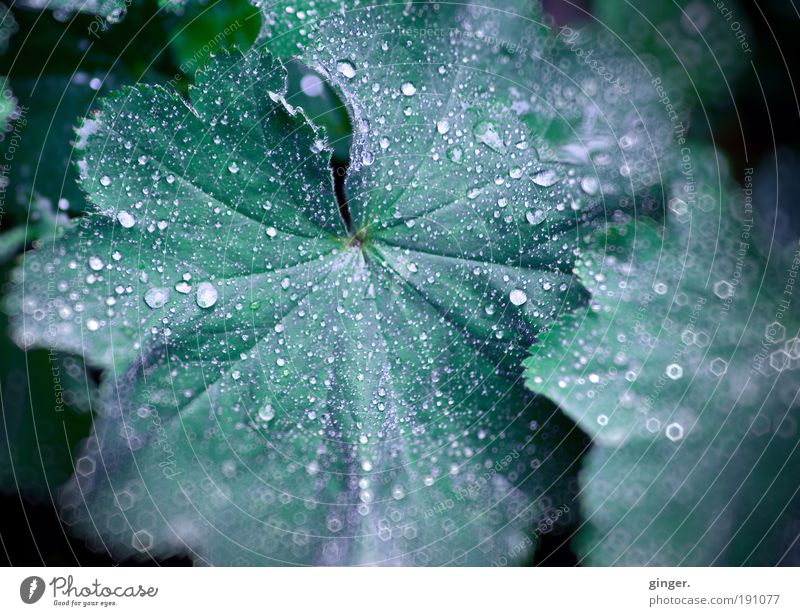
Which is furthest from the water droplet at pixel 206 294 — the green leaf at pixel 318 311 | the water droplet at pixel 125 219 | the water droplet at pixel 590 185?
the water droplet at pixel 590 185

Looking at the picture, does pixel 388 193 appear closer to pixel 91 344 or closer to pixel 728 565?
pixel 91 344

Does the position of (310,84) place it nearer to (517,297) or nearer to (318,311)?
(318,311)

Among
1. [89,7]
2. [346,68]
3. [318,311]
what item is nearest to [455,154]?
[346,68]

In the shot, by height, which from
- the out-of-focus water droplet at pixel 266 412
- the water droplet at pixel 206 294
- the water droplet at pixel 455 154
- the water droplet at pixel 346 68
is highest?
the water droplet at pixel 346 68

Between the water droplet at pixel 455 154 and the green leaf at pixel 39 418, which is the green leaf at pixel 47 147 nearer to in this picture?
the green leaf at pixel 39 418

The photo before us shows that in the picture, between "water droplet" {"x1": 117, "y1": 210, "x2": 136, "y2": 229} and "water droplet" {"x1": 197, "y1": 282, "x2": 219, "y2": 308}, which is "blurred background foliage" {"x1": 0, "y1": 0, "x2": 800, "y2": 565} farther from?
"water droplet" {"x1": 197, "y1": 282, "x2": 219, "y2": 308}

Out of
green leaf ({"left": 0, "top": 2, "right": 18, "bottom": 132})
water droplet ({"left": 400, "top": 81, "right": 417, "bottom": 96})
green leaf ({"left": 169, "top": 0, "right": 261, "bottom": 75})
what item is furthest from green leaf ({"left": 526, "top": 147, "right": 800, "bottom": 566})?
green leaf ({"left": 0, "top": 2, "right": 18, "bottom": 132})
